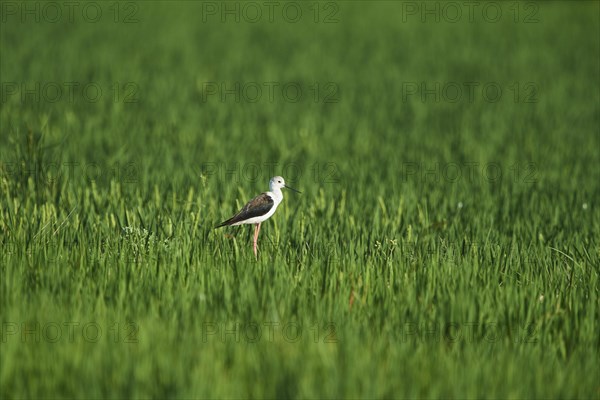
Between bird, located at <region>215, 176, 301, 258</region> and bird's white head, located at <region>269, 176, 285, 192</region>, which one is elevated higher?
bird's white head, located at <region>269, 176, 285, 192</region>

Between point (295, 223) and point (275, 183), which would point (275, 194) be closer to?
point (275, 183)

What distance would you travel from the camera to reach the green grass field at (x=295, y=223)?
11.3 ft

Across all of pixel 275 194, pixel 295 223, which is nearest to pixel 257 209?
pixel 275 194

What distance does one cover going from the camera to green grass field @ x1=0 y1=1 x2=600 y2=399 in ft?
11.3

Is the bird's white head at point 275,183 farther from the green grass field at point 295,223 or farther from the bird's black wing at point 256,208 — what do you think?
the green grass field at point 295,223

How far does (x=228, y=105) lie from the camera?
36.4 ft

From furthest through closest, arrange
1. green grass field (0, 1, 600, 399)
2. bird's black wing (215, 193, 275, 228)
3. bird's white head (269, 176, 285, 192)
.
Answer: bird's white head (269, 176, 285, 192)
bird's black wing (215, 193, 275, 228)
green grass field (0, 1, 600, 399)

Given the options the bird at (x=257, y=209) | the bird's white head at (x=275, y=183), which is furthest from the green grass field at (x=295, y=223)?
the bird's white head at (x=275, y=183)

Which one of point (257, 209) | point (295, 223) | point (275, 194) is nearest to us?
point (257, 209)

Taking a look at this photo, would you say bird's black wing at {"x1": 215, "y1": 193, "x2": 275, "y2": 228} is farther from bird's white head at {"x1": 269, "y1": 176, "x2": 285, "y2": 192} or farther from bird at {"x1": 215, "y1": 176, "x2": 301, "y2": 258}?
bird's white head at {"x1": 269, "y1": 176, "x2": 285, "y2": 192}

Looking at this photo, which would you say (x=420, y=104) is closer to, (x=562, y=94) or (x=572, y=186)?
(x=562, y=94)

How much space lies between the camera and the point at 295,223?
597cm

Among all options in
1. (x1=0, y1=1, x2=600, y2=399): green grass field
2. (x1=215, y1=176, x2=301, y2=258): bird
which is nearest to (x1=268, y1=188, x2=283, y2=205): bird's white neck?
(x1=215, y1=176, x2=301, y2=258): bird

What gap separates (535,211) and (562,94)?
6.49 meters
